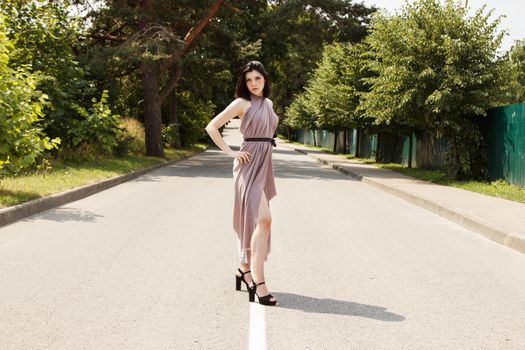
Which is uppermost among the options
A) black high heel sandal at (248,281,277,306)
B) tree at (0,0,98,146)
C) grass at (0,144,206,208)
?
tree at (0,0,98,146)

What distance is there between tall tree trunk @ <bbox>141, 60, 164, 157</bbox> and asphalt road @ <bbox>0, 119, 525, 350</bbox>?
48.2 feet

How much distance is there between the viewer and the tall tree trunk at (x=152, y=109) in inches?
964

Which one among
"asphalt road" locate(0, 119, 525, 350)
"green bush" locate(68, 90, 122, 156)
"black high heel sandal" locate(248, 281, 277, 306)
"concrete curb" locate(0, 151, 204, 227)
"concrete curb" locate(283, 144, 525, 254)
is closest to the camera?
"asphalt road" locate(0, 119, 525, 350)

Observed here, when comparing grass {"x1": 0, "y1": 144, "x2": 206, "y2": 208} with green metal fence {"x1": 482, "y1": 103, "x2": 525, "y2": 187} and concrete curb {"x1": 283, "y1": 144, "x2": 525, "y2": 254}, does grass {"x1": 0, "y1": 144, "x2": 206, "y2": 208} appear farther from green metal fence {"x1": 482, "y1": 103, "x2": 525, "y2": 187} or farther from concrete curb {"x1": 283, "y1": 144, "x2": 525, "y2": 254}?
green metal fence {"x1": 482, "y1": 103, "x2": 525, "y2": 187}

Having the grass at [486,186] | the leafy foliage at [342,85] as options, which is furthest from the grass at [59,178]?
the grass at [486,186]

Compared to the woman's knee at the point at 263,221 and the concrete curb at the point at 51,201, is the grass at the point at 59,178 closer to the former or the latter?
the concrete curb at the point at 51,201

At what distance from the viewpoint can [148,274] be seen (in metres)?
5.96

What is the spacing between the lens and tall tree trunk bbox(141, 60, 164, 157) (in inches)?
964

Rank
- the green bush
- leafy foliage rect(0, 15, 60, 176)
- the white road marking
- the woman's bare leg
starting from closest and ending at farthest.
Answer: the white road marking
the woman's bare leg
leafy foliage rect(0, 15, 60, 176)
the green bush

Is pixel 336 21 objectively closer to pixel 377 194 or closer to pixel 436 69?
pixel 436 69

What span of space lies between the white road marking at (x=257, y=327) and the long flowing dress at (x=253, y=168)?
51cm

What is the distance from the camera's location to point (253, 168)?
17.0ft

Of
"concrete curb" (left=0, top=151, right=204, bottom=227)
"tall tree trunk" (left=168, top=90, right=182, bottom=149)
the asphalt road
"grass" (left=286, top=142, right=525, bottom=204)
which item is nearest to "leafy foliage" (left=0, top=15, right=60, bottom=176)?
"concrete curb" (left=0, top=151, right=204, bottom=227)

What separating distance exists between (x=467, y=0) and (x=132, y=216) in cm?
1214
